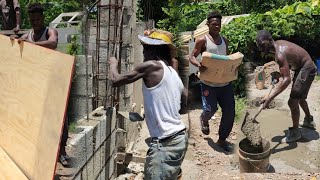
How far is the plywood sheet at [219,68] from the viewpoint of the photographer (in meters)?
4.79

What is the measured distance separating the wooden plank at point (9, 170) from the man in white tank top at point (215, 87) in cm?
273

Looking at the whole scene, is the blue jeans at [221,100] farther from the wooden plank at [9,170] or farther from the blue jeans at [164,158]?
the wooden plank at [9,170]

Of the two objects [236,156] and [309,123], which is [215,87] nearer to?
[236,156]

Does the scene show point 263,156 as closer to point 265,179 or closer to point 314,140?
point 265,179

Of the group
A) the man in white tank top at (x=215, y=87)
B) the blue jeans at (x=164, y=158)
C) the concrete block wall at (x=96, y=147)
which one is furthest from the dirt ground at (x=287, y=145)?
the blue jeans at (x=164, y=158)

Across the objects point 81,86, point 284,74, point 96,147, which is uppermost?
point 284,74

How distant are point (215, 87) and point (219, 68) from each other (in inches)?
13.4

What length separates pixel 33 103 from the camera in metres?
2.59

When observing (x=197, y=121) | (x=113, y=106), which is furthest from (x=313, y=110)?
(x=113, y=106)

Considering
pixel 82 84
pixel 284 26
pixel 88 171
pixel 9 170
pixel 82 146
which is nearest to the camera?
pixel 9 170

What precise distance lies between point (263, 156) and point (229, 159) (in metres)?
0.61

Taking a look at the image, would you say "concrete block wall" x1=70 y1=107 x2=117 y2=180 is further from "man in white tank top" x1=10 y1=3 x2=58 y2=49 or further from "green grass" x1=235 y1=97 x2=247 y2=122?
"green grass" x1=235 y1=97 x2=247 y2=122

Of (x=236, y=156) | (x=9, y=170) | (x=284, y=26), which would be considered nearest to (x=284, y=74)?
(x=236, y=156)

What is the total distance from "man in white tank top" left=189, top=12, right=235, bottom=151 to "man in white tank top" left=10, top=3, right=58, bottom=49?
183 cm
